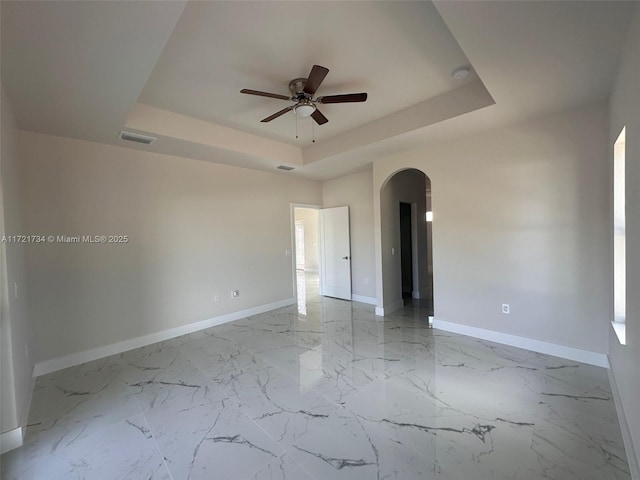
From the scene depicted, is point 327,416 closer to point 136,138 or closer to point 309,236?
point 136,138

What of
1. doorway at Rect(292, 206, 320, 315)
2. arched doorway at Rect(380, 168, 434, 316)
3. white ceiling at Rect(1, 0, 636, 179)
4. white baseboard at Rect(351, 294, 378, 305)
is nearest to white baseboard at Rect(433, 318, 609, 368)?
arched doorway at Rect(380, 168, 434, 316)

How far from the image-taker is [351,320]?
4.46 metres

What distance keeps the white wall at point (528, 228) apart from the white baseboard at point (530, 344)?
6 cm

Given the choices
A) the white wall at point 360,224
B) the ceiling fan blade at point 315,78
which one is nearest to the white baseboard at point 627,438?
the ceiling fan blade at point 315,78

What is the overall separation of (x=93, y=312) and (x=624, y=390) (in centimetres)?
Answer: 519

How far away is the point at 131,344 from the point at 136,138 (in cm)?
267

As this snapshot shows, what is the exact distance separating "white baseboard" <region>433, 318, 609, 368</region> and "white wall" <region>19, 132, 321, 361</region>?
320 centimetres

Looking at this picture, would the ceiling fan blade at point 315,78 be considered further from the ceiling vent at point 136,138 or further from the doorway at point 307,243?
the doorway at point 307,243

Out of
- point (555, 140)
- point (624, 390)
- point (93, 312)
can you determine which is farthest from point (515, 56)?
point (93, 312)

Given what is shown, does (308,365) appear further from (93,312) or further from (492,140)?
(492,140)

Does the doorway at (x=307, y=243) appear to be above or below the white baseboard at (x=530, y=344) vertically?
above

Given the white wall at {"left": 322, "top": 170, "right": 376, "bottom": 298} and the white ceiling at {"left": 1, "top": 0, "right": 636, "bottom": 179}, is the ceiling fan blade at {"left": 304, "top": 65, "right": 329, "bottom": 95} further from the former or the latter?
the white wall at {"left": 322, "top": 170, "right": 376, "bottom": 298}

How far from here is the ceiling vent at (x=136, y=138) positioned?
3.10 metres

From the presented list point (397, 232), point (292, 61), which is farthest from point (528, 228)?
point (292, 61)
